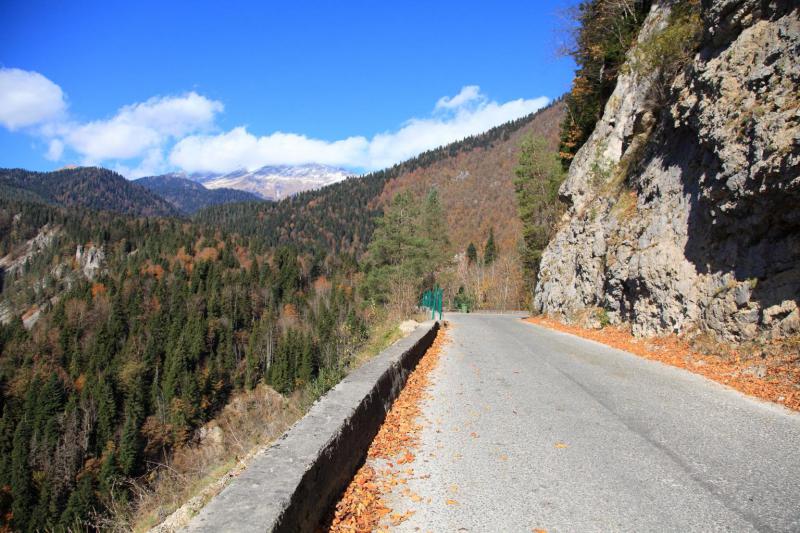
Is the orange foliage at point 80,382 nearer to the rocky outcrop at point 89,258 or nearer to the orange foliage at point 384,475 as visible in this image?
the rocky outcrop at point 89,258

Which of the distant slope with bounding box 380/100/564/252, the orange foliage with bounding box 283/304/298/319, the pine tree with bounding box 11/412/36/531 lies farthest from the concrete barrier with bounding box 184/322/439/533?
the orange foliage with bounding box 283/304/298/319

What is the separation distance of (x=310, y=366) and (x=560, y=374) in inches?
2380

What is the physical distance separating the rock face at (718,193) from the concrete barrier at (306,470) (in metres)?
7.36

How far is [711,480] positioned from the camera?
3635 mm

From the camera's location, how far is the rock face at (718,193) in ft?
26.4

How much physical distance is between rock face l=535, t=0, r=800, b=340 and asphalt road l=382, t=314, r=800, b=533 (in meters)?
2.89

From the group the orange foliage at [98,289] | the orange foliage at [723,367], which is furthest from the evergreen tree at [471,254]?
the orange foliage at [98,289]

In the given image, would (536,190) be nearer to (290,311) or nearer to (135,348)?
(290,311)

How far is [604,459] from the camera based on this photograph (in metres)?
4.18

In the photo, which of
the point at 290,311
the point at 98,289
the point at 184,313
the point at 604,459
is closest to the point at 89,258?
the point at 98,289

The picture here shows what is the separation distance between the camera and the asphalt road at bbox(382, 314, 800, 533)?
3199 mm

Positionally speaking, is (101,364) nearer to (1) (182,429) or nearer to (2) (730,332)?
(1) (182,429)

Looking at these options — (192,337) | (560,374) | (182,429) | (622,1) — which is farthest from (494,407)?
(192,337)

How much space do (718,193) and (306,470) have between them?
10.5m
